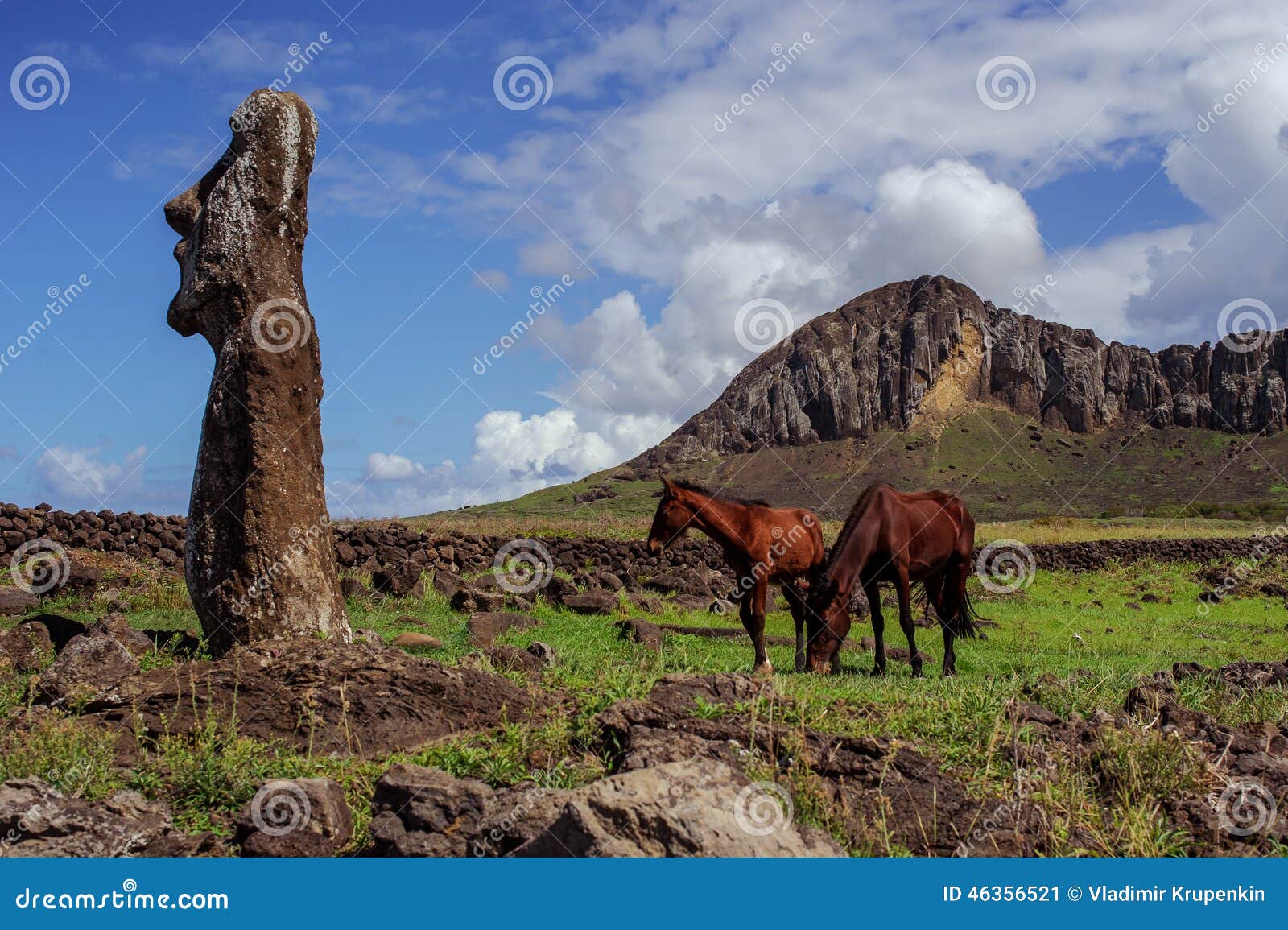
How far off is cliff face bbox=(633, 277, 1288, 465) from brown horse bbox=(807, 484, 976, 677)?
103 metres

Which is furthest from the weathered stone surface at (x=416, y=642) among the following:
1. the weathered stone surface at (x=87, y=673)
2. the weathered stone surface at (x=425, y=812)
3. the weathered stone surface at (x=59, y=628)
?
the weathered stone surface at (x=425, y=812)

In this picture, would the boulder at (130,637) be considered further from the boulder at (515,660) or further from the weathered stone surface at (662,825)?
the weathered stone surface at (662,825)

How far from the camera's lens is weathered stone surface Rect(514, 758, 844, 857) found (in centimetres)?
485

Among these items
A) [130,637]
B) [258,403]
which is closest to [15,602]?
[130,637]

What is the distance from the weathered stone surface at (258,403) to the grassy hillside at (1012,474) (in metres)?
57.3

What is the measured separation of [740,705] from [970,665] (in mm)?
8907

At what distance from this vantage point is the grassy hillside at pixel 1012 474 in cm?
7988

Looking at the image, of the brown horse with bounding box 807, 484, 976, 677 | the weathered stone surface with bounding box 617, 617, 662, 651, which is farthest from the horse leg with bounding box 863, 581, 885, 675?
the weathered stone surface with bounding box 617, 617, 662, 651

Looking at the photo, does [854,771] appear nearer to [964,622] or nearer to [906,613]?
[906,613]

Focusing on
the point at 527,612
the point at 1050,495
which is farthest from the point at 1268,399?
the point at 527,612

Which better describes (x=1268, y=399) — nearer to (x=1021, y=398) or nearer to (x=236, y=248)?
(x=1021, y=398)

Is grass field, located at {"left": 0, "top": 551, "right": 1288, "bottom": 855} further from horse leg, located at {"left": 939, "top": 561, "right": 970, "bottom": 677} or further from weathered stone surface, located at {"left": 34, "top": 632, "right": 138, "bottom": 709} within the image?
horse leg, located at {"left": 939, "top": 561, "right": 970, "bottom": 677}

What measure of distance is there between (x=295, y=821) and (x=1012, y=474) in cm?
10119

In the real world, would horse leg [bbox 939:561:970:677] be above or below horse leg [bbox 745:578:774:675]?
above
